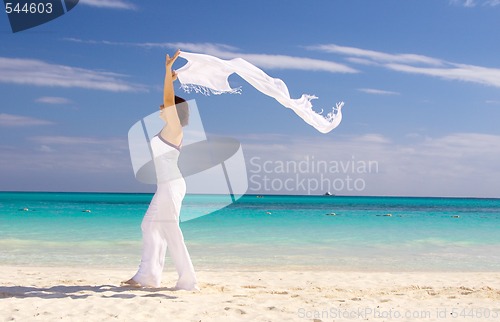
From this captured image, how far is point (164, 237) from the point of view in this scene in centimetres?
717

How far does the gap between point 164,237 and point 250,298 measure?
136 cm

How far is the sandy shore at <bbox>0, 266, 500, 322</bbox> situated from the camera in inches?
231

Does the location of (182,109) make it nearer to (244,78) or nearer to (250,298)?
(244,78)

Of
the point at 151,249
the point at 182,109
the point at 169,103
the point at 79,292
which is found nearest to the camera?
the point at 169,103

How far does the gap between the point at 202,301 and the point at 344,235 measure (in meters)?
14.1

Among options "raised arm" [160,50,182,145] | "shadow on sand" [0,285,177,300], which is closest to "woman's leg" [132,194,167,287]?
"shadow on sand" [0,285,177,300]

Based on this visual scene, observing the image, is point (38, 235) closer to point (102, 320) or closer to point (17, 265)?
point (17, 265)

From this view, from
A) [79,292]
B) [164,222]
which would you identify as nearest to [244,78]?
[164,222]

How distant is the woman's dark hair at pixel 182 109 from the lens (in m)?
6.86

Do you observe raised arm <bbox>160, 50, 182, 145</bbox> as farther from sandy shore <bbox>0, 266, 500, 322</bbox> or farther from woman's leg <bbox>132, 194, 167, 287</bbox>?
sandy shore <bbox>0, 266, 500, 322</bbox>

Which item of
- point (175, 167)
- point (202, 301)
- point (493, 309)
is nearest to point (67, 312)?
point (202, 301)

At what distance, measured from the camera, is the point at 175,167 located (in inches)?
276

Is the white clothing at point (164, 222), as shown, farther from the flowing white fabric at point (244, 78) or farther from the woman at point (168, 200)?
the flowing white fabric at point (244, 78)

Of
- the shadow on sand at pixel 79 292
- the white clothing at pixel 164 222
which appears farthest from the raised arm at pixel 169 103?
the shadow on sand at pixel 79 292
